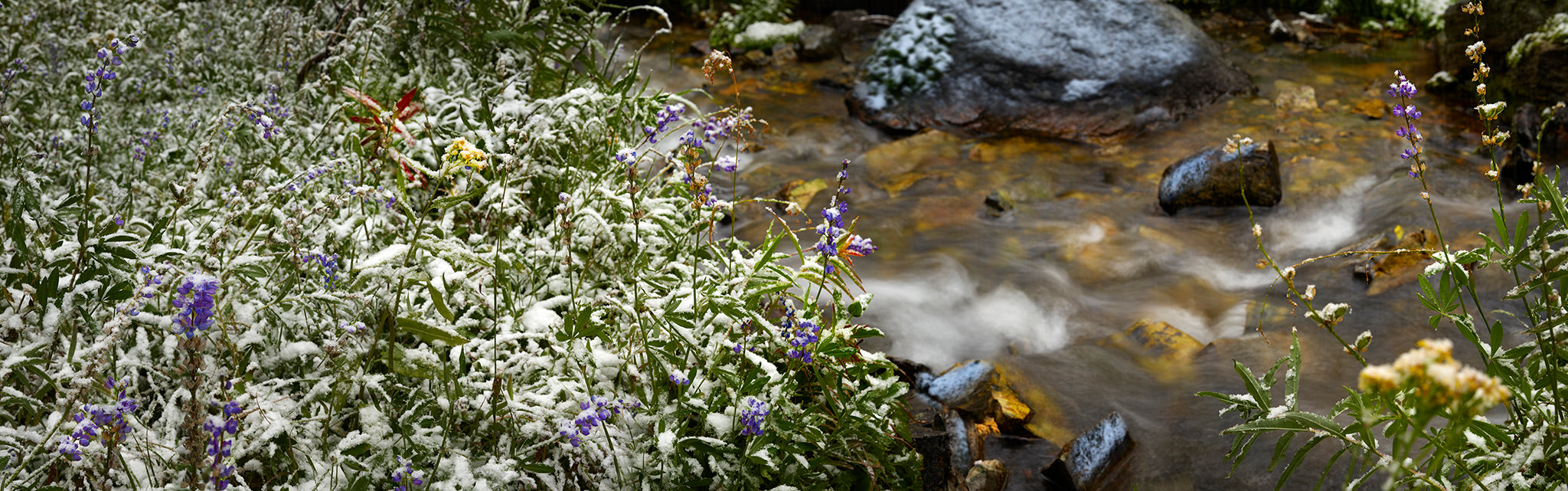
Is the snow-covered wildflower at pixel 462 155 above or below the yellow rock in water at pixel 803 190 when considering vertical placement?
above

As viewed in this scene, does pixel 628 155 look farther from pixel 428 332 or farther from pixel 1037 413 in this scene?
pixel 1037 413

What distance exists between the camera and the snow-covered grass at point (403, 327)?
1.88 m

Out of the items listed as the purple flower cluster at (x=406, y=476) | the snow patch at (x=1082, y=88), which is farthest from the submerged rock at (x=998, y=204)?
the purple flower cluster at (x=406, y=476)

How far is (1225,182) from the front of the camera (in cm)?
520

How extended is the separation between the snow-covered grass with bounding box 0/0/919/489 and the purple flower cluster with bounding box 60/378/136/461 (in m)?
0.01

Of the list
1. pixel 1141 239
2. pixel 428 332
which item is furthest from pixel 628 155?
pixel 1141 239

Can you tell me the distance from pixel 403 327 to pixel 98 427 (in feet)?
1.82

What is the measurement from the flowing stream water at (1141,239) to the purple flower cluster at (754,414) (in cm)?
159

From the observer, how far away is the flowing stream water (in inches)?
143

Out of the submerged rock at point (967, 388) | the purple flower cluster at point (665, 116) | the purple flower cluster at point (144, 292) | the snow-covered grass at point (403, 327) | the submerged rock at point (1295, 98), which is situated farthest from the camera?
the submerged rock at point (1295, 98)

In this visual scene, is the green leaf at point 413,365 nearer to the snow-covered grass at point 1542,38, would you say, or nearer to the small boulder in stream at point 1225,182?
the small boulder in stream at point 1225,182

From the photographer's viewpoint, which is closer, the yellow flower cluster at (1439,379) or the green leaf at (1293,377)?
the yellow flower cluster at (1439,379)

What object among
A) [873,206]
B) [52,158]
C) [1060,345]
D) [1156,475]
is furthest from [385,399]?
[873,206]

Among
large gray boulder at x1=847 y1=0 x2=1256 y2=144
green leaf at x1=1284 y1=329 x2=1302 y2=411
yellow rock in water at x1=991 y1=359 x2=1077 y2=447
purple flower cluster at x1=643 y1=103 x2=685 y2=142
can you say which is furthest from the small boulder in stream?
green leaf at x1=1284 y1=329 x2=1302 y2=411
